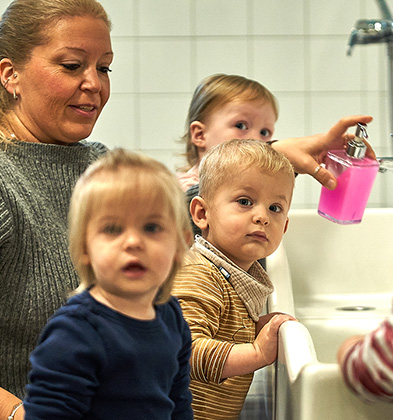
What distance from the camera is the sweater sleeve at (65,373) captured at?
0.67m

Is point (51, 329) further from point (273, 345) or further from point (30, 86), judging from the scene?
point (30, 86)

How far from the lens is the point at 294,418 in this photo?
0.71 meters

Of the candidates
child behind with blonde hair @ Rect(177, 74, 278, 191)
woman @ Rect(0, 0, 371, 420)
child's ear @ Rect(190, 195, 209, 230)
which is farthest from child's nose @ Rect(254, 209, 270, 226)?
child behind with blonde hair @ Rect(177, 74, 278, 191)

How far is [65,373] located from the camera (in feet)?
2.21

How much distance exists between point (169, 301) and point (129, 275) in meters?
0.13

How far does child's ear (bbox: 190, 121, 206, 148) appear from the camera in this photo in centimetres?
162

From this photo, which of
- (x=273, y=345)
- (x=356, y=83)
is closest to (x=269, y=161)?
(x=273, y=345)

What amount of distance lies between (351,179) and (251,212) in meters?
0.24

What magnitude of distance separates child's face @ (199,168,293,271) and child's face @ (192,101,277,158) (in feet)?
1.74

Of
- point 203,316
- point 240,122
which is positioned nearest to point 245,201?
point 203,316

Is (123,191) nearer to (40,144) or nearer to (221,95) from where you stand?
(40,144)

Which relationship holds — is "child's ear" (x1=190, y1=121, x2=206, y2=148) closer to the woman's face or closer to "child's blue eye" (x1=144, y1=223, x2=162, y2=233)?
the woman's face

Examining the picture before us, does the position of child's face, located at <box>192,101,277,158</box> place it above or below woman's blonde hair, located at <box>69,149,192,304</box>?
above

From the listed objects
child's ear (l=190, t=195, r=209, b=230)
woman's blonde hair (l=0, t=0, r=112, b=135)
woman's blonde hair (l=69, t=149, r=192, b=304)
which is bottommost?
child's ear (l=190, t=195, r=209, b=230)
